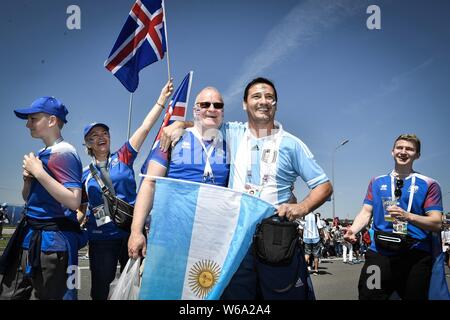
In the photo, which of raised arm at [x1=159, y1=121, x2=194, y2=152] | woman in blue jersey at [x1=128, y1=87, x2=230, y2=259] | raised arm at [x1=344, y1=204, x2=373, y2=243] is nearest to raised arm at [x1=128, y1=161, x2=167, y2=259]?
woman in blue jersey at [x1=128, y1=87, x2=230, y2=259]

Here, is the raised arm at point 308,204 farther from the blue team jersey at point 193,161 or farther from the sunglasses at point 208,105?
the sunglasses at point 208,105

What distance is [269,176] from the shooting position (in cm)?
262

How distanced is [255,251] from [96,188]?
2.03 m

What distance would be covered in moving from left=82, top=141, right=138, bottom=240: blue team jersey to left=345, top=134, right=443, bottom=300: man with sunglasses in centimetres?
233

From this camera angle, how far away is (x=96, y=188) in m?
3.71

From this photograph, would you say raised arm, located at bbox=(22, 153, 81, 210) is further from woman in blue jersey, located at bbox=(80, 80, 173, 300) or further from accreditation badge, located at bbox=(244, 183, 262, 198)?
accreditation badge, located at bbox=(244, 183, 262, 198)

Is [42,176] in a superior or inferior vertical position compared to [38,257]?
superior

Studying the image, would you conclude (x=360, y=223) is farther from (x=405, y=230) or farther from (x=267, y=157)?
(x=267, y=157)

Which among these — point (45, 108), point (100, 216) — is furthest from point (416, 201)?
point (45, 108)

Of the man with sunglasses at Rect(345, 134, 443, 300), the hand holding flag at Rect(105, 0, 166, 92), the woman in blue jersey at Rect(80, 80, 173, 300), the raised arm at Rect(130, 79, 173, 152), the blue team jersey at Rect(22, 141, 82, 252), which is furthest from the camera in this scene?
the hand holding flag at Rect(105, 0, 166, 92)

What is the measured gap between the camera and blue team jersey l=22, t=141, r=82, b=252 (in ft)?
8.90

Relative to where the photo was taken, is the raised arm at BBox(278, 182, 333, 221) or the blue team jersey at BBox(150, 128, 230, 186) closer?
the raised arm at BBox(278, 182, 333, 221)
